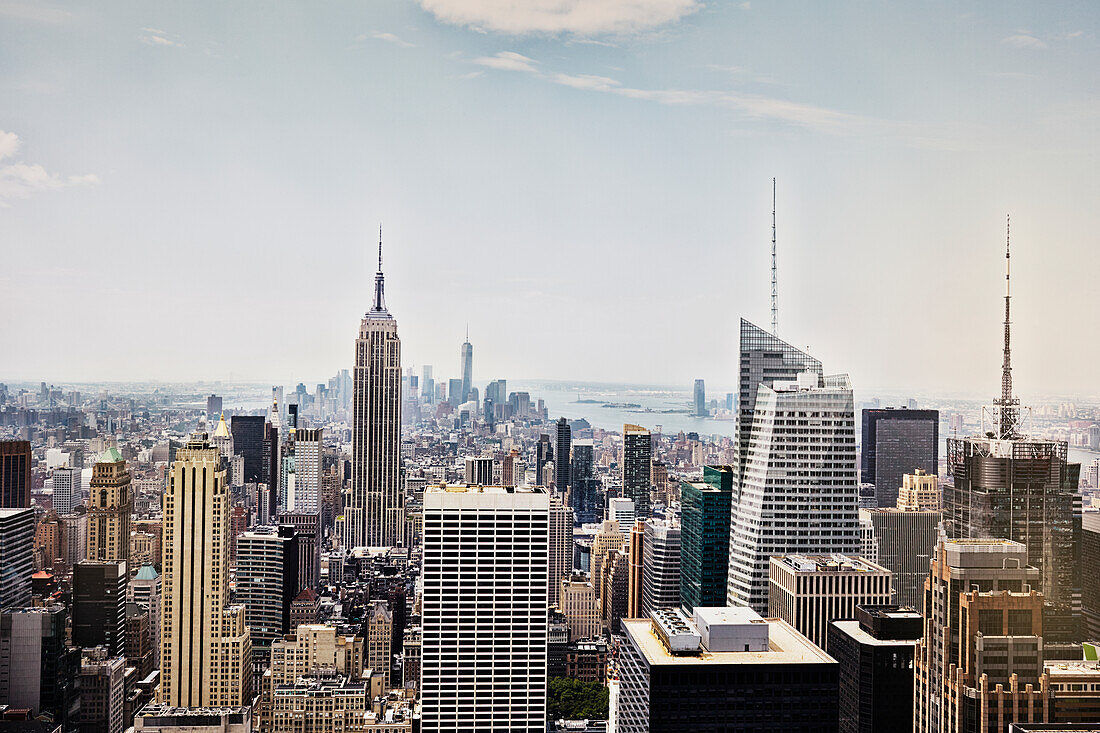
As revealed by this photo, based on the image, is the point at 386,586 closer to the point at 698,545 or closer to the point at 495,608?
the point at 698,545

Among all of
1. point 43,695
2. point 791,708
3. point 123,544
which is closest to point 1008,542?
point 791,708

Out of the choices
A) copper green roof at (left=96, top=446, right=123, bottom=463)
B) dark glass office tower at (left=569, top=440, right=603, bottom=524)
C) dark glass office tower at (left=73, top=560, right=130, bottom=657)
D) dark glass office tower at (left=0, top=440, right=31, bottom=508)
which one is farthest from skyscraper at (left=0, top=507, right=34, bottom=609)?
dark glass office tower at (left=569, top=440, right=603, bottom=524)

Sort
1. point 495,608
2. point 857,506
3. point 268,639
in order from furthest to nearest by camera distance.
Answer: point 268,639, point 857,506, point 495,608

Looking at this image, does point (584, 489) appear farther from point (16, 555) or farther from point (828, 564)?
point (16, 555)

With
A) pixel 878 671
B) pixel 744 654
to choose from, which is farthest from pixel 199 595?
pixel 878 671

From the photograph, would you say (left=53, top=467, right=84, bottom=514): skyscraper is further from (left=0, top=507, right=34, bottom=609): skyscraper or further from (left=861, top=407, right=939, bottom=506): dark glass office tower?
(left=861, top=407, right=939, bottom=506): dark glass office tower

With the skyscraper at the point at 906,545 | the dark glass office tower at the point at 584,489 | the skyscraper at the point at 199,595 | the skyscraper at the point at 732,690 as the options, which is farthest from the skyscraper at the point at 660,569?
the skyscraper at the point at 732,690
